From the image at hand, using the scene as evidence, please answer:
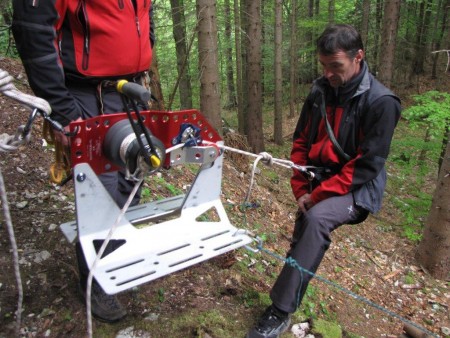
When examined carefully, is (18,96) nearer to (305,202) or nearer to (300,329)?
(305,202)

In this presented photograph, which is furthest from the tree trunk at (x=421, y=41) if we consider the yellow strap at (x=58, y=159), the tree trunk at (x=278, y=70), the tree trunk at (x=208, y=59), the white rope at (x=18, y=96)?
the white rope at (x=18, y=96)

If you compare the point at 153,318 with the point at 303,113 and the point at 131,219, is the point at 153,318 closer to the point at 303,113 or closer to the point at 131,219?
the point at 131,219

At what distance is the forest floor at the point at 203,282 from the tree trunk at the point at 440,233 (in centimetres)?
20

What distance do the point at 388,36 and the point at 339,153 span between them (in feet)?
26.2

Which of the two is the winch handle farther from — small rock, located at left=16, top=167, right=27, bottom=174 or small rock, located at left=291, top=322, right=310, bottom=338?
small rock, located at left=16, top=167, right=27, bottom=174

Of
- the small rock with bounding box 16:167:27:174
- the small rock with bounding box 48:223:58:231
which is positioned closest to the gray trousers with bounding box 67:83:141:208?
the small rock with bounding box 48:223:58:231

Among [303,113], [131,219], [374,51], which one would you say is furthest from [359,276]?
[374,51]

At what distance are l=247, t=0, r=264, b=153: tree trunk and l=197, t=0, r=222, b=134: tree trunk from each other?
479 cm

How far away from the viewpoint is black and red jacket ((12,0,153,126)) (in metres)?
2.17

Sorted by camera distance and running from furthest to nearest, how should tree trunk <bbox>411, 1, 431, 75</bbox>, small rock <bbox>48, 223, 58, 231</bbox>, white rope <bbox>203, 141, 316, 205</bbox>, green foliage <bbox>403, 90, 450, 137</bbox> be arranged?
tree trunk <bbox>411, 1, 431, 75</bbox> → green foliage <bbox>403, 90, 450, 137</bbox> → small rock <bbox>48, 223, 58, 231</bbox> → white rope <bbox>203, 141, 316, 205</bbox>

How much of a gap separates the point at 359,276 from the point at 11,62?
257 inches

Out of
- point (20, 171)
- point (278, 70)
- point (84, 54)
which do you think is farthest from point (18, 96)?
point (278, 70)

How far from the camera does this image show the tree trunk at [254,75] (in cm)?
1033

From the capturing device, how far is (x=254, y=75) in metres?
10.7
